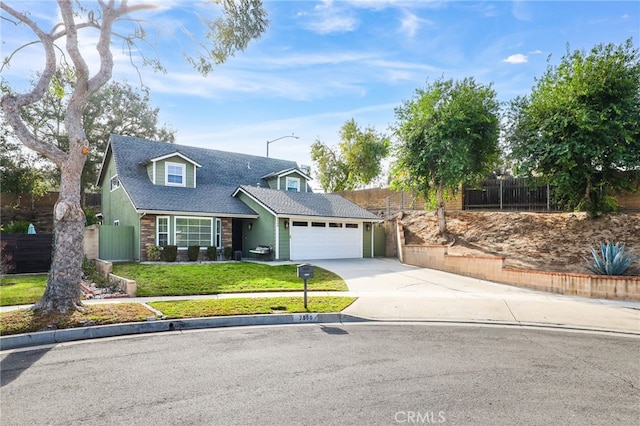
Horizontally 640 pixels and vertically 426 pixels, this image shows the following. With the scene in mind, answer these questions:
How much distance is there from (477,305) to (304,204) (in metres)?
12.9

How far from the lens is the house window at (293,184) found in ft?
82.0

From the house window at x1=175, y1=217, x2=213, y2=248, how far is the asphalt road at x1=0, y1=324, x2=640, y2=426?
40.5 feet

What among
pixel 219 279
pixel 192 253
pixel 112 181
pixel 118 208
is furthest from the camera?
pixel 112 181

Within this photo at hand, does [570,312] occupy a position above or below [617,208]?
below

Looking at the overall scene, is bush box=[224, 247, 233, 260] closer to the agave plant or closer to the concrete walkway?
the concrete walkway

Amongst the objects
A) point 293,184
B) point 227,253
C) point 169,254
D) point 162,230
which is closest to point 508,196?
point 293,184

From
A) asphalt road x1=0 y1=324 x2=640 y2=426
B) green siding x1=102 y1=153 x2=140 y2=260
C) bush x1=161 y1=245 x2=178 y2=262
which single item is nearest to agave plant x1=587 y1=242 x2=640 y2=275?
asphalt road x1=0 y1=324 x2=640 y2=426

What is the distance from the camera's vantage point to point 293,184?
25.2 m

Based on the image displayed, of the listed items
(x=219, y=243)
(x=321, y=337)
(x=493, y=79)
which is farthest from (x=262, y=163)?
(x=321, y=337)

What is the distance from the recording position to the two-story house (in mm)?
18234

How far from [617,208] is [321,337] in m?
16.8

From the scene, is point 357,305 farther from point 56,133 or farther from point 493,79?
point 56,133

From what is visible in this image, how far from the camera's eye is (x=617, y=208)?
16625mm

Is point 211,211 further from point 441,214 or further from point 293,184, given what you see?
point 441,214
